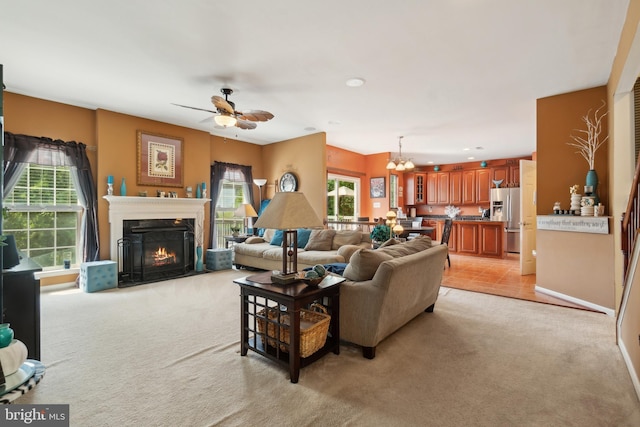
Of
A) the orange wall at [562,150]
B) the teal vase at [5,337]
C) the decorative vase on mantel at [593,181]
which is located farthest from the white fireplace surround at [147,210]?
the decorative vase on mantel at [593,181]

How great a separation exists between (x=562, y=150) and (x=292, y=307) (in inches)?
165

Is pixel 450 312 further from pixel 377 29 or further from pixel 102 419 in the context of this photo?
pixel 102 419

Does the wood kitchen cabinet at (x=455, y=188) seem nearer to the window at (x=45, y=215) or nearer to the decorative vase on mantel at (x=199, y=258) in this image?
A: the decorative vase on mantel at (x=199, y=258)

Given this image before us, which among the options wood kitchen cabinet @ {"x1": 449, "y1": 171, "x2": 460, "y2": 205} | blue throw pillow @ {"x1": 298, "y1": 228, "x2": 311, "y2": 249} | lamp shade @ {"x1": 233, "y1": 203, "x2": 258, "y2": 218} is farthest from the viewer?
wood kitchen cabinet @ {"x1": 449, "y1": 171, "x2": 460, "y2": 205}

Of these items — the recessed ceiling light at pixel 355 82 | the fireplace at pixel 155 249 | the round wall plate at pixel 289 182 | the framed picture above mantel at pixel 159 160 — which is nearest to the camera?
the recessed ceiling light at pixel 355 82

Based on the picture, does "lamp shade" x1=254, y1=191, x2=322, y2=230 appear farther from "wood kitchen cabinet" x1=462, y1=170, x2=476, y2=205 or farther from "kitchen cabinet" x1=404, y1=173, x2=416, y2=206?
"wood kitchen cabinet" x1=462, y1=170, x2=476, y2=205

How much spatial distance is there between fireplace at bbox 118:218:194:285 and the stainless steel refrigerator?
7.66 metres

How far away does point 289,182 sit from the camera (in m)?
6.73

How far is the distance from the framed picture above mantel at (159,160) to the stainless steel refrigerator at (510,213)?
7.85 meters

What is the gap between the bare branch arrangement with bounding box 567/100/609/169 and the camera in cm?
377

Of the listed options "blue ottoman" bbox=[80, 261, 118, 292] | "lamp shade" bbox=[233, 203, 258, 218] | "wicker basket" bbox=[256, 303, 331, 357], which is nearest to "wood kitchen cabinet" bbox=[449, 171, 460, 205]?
"lamp shade" bbox=[233, 203, 258, 218]

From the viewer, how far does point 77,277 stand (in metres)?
4.68

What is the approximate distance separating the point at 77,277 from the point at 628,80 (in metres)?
7.27

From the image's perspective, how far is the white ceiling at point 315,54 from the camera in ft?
7.87
